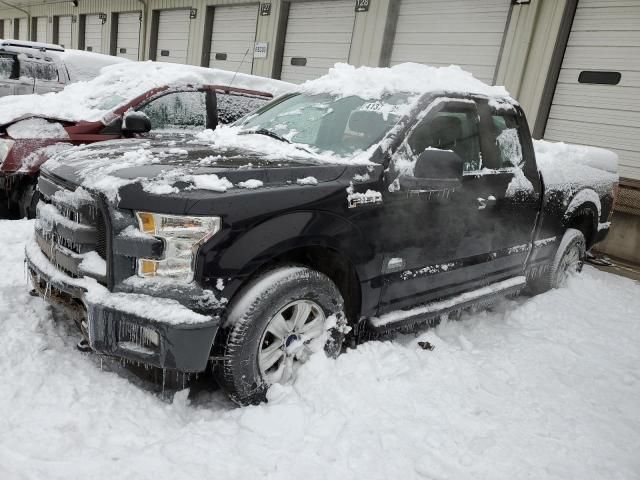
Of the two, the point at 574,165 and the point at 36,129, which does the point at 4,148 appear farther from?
the point at 574,165

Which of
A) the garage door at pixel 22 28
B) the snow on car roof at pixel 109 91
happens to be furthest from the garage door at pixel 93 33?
the snow on car roof at pixel 109 91

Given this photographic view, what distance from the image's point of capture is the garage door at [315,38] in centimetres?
1125

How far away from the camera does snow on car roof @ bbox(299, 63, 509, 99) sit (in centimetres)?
340

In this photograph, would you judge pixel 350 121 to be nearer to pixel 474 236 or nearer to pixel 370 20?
pixel 474 236

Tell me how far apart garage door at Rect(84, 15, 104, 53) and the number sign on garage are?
1255 mm

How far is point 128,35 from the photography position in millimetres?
18000

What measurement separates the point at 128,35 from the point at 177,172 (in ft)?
60.2

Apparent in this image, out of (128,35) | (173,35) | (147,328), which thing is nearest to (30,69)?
(147,328)

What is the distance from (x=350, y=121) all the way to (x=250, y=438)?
2.07 metres

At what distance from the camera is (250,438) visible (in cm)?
233

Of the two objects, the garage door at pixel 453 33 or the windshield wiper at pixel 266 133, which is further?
the garage door at pixel 453 33

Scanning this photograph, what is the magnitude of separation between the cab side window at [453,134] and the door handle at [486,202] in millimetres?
233

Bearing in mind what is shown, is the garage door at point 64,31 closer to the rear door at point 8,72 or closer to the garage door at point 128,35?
the garage door at point 128,35

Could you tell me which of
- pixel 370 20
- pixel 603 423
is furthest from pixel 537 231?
pixel 370 20
